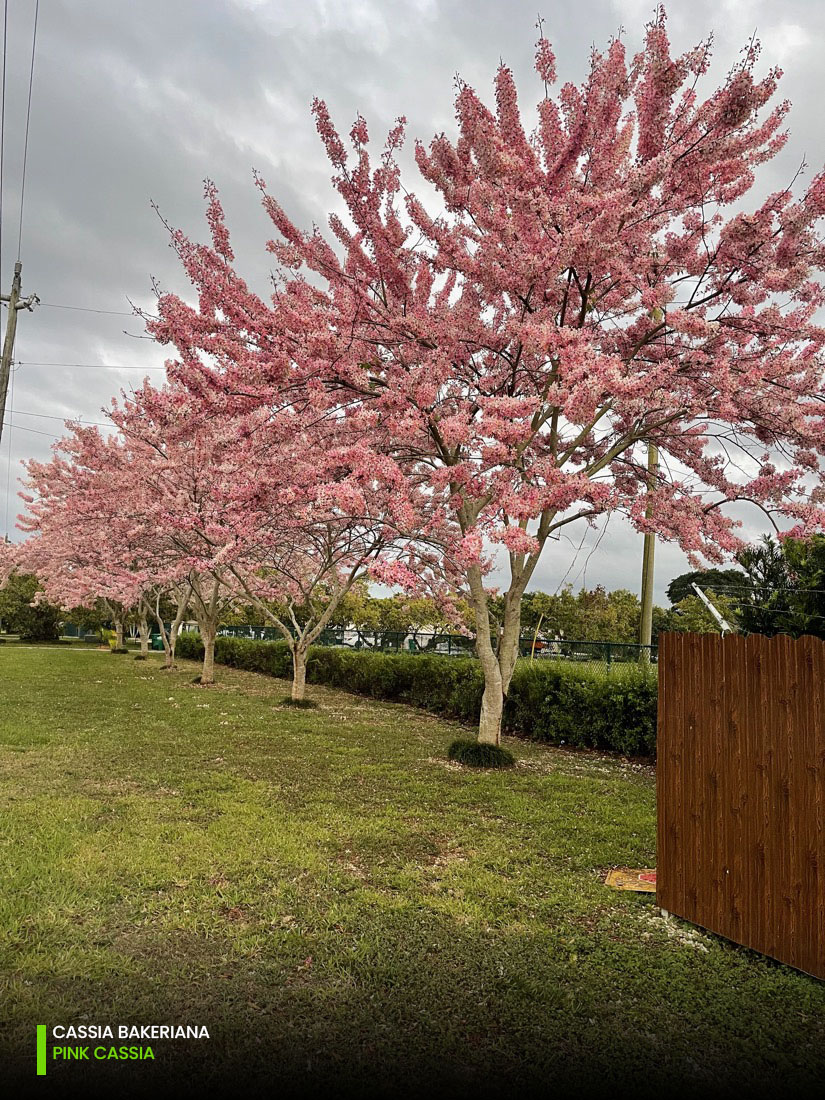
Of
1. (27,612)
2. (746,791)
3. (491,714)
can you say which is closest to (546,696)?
(491,714)

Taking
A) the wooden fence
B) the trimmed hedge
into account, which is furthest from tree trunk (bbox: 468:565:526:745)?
the wooden fence

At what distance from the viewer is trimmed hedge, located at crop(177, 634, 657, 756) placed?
9234 mm

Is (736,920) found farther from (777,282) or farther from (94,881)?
(777,282)

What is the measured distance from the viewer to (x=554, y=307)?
7602 mm

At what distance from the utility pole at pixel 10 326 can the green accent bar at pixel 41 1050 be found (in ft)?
45.9

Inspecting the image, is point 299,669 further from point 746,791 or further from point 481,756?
point 746,791

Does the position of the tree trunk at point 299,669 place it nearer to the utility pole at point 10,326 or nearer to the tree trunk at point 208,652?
the tree trunk at point 208,652

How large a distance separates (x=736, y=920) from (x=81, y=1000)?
3146 millimetres

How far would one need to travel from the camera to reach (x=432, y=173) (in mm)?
7457

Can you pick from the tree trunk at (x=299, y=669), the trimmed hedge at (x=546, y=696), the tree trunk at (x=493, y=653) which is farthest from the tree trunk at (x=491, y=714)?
the tree trunk at (x=299, y=669)

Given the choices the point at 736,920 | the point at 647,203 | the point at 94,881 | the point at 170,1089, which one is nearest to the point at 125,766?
the point at 94,881

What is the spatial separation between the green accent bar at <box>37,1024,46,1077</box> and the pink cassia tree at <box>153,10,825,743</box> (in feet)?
13.9

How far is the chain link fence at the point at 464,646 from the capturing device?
10975 millimetres

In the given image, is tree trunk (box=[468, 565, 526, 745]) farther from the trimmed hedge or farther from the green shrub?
the trimmed hedge
